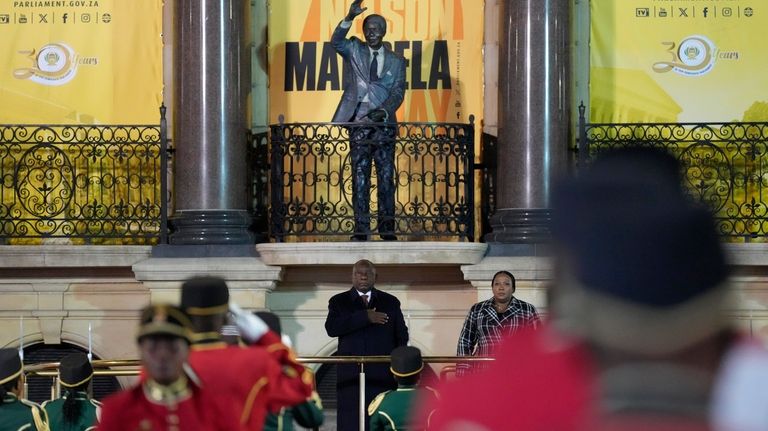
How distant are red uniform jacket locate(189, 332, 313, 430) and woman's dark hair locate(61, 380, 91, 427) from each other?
3.09 metres

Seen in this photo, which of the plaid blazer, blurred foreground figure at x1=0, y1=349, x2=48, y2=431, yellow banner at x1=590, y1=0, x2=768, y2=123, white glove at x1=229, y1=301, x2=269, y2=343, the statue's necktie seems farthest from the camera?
yellow banner at x1=590, y1=0, x2=768, y2=123

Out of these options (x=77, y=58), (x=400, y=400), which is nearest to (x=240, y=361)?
(x=400, y=400)

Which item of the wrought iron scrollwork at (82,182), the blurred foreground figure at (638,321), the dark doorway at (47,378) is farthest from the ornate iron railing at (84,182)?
the blurred foreground figure at (638,321)

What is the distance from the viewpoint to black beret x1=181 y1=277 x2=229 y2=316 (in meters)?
5.59

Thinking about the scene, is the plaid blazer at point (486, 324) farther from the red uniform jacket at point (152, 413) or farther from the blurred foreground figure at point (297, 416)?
the red uniform jacket at point (152, 413)

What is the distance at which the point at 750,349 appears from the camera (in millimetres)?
2057

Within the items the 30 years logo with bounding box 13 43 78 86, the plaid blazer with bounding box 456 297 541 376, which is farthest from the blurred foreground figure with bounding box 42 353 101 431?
the 30 years logo with bounding box 13 43 78 86

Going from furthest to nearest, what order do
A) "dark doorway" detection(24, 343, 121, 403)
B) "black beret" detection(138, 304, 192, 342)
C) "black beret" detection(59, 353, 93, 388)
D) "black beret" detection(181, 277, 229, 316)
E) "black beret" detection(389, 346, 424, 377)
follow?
"dark doorway" detection(24, 343, 121, 403) → "black beret" detection(389, 346, 424, 377) → "black beret" detection(59, 353, 93, 388) → "black beret" detection(181, 277, 229, 316) → "black beret" detection(138, 304, 192, 342)

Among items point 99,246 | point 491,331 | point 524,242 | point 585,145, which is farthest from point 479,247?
point 99,246

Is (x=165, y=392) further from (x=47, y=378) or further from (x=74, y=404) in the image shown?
(x=47, y=378)

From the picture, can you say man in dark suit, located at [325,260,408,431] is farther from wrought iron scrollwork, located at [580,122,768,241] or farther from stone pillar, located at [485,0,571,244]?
wrought iron scrollwork, located at [580,122,768,241]

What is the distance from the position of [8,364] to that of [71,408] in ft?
2.77

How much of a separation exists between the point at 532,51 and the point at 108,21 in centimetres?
478

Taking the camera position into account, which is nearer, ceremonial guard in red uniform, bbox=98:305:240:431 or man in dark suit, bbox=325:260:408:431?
ceremonial guard in red uniform, bbox=98:305:240:431
